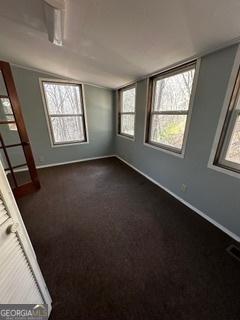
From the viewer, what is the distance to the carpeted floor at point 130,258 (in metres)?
1.06

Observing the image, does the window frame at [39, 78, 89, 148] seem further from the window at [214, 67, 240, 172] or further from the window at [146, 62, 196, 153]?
the window at [214, 67, 240, 172]

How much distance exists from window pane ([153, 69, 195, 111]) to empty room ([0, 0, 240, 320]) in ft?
0.07

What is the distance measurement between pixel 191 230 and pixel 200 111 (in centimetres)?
154

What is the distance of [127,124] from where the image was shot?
3656 mm

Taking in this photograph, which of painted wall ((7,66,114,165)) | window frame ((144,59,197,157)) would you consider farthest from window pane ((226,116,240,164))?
painted wall ((7,66,114,165))

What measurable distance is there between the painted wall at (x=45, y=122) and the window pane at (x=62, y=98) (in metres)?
0.20

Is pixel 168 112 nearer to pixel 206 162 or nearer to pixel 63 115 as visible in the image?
pixel 206 162

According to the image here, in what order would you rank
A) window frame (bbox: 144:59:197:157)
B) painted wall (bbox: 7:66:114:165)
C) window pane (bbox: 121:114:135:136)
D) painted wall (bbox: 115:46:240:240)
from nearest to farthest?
painted wall (bbox: 115:46:240:240) → window frame (bbox: 144:59:197:157) → painted wall (bbox: 7:66:114:165) → window pane (bbox: 121:114:135:136)

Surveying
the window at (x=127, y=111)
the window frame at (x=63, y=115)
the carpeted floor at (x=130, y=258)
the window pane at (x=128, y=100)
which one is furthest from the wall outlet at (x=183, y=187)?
the window frame at (x=63, y=115)

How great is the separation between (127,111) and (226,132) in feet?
7.96

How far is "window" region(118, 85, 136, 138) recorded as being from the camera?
3.29m

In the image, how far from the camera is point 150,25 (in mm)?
1202

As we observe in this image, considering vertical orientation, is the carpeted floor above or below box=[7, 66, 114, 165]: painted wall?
below

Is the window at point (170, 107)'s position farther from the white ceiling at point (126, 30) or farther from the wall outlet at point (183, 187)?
the wall outlet at point (183, 187)
